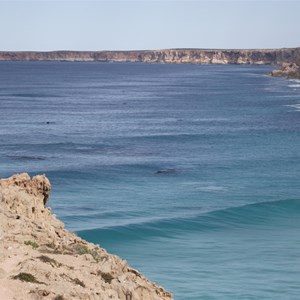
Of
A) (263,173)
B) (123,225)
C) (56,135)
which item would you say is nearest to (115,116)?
(56,135)

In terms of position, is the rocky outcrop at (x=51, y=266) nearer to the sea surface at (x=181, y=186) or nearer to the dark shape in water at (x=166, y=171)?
the sea surface at (x=181, y=186)

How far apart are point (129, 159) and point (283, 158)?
13.2m

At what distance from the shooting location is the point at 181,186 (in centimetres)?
5694

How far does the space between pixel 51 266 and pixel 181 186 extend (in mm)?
41801

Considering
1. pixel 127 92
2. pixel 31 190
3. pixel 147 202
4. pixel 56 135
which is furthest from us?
pixel 127 92

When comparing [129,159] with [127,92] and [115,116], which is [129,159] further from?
[127,92]

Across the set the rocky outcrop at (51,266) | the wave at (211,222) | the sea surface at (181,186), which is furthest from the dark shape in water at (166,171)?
the rocky outcrop at (51,266)

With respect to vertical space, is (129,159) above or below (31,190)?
below

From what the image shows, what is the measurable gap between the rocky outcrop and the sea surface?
41.8 ft

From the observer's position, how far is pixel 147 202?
171ft

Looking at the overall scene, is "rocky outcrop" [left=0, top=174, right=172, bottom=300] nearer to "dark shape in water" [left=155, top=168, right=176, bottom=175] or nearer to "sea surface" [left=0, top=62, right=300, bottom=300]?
"sea surface" [left=0, top=62, right=300, bottom=300]

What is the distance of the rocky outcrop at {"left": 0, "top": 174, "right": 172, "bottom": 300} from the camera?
14.2 meters

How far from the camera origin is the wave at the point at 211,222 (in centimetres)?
4337

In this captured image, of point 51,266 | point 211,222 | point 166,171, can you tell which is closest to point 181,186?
point 166,171
